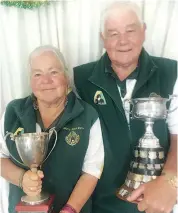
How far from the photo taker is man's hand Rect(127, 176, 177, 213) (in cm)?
114

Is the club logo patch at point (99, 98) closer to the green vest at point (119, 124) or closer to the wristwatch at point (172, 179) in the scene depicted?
the green vest at point (119, 124)

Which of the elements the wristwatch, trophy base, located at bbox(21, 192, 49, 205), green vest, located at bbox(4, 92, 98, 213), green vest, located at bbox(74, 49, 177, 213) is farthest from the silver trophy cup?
the wristwatch

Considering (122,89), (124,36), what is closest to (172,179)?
(122,89)

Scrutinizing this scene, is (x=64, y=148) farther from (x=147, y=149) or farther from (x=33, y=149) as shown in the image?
(x=147, y=149)

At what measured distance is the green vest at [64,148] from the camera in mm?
1233

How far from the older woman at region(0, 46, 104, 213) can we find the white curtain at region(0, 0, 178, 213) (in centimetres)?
29

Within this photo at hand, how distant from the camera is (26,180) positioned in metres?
1.13

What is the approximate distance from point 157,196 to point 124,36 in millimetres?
620

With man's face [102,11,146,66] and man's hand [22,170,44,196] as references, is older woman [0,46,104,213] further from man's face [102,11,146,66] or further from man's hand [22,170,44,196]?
man's face [102,11,146,66]

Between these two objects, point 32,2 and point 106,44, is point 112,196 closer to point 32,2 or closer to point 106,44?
point 106,44

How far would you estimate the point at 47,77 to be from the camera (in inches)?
48.1

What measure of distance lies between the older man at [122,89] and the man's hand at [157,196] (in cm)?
11

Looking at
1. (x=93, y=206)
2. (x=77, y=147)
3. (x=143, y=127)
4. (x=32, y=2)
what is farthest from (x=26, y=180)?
(x=32, y=2)

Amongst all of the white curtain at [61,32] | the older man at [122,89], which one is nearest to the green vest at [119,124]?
the older man at [122,89]
